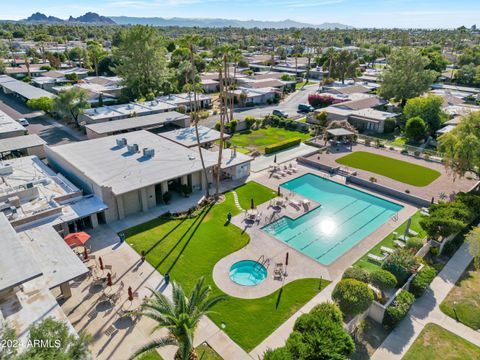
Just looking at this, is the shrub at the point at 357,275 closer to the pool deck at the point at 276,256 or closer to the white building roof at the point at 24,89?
the pool deck at the point at 276,256

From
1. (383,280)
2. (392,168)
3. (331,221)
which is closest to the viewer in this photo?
(383,280)

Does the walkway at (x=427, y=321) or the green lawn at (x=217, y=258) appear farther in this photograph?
the green lawn at (x=217, y=258)

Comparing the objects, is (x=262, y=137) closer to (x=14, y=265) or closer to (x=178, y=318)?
(x=14, y=265)

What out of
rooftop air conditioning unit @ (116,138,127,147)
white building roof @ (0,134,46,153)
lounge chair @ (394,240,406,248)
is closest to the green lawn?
lounge chair @ (394,240,406,248)

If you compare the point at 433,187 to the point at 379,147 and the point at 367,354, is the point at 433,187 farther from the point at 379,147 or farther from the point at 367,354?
the point at 367,354

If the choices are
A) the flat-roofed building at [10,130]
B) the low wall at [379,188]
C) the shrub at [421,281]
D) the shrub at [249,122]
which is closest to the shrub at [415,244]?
the shrub at [421,281]

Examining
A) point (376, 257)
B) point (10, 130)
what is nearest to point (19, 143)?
point (10, 130)

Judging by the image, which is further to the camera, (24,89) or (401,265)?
(24,89)
